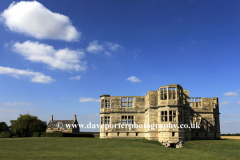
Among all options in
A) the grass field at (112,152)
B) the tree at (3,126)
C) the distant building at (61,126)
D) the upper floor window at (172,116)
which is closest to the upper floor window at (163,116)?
the upper floor window at (172,116)

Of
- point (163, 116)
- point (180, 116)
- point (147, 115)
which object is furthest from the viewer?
point (147, 115)

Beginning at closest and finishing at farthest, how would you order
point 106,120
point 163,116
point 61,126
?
point 163,116, point 106,120, point 61,126

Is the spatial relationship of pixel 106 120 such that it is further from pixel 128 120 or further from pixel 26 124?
pixel 26 124

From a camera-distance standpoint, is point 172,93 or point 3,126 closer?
point 172,93

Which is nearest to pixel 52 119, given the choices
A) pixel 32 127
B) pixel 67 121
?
pixel 67 121

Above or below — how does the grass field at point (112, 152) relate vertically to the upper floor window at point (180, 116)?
below

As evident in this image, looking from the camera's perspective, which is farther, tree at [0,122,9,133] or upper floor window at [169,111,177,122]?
tree at [0,122,9,133]

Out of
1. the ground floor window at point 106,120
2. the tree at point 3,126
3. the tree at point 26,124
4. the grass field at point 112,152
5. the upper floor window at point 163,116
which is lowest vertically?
the tree at point 3,126

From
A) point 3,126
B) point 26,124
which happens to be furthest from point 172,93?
point 3,126

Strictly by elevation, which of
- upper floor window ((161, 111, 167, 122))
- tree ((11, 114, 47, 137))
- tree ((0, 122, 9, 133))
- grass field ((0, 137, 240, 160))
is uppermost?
upper floor window ((161, 111, 167, 122))

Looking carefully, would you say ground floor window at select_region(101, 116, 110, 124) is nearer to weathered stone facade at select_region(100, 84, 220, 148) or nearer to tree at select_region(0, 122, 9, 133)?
weathered stone facade at select_region(100, 84, 220, 148)

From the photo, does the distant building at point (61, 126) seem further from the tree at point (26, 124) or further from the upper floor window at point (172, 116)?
the upper floor window at point (172, 116)

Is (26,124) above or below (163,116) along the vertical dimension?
Result: below

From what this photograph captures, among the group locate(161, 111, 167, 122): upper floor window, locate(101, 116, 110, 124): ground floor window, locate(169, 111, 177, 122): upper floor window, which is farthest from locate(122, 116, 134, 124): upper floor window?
locate(169, 111, 177, 122): upper floor window
